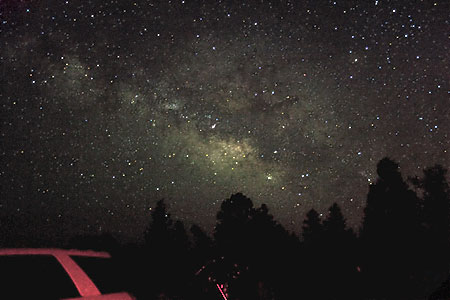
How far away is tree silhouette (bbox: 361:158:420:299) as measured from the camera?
27.5m

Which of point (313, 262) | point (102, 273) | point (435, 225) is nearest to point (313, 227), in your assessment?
point (313, 262)

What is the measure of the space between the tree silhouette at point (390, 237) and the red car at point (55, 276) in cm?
2706

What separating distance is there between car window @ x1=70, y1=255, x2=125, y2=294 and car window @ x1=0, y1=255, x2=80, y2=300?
237 mm

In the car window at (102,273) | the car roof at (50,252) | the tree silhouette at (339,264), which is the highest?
the car roof at (50,252)

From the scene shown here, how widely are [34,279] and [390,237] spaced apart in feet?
104

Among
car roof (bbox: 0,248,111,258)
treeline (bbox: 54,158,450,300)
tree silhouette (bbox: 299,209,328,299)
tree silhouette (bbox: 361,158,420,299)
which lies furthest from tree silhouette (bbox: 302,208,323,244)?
car roof (bbox: 0,248,111,258)

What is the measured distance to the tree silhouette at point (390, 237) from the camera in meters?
27.5

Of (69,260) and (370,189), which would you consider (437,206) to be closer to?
(370,189)

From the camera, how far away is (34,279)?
276 cm

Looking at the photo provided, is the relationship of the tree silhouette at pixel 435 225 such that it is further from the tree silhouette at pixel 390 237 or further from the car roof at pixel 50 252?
the car roof at pixel 50 252


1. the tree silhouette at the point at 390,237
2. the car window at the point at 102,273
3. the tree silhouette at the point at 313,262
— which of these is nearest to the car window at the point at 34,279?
the car window at the point at 102,273

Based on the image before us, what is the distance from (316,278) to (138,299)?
37014 millimetres

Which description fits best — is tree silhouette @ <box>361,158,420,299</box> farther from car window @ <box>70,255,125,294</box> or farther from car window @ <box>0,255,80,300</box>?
car window @ <box>0,255,80,300</box>

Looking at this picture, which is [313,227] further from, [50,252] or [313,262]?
[50,252]
